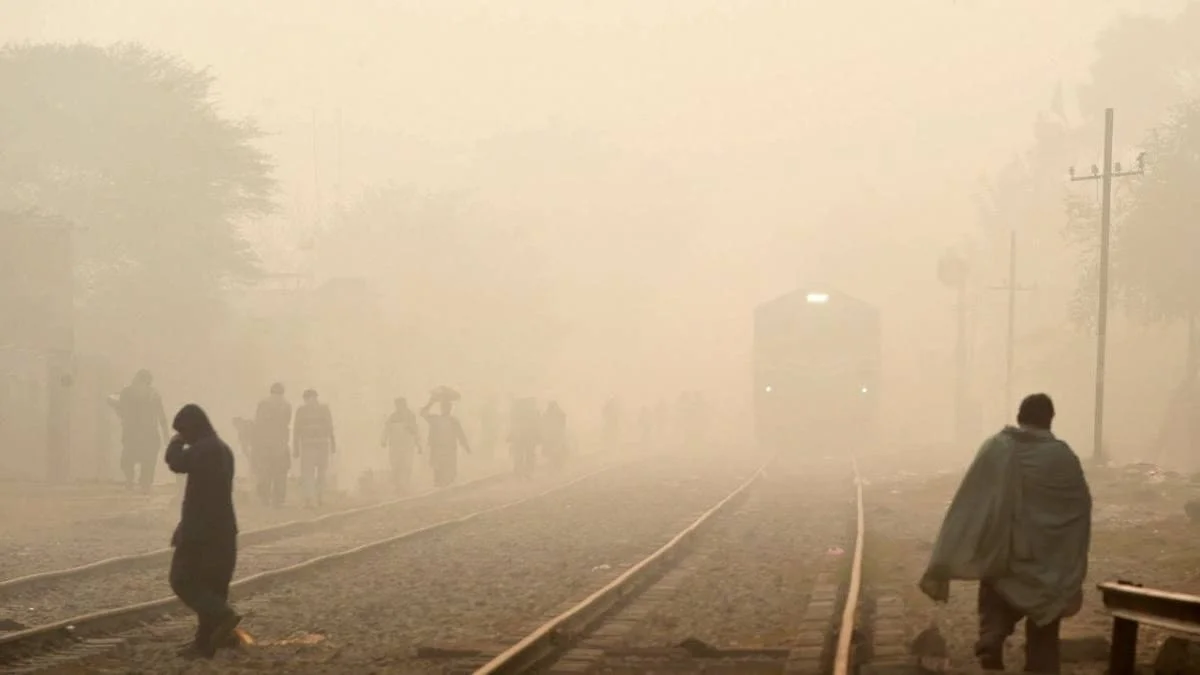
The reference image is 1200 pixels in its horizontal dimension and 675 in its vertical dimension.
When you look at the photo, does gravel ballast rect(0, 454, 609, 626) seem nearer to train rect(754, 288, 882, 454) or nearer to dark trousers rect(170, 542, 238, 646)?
dark trousers rect(170, 542, 238, 646)

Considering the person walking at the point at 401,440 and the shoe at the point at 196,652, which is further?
the person walking at the point at 401,440

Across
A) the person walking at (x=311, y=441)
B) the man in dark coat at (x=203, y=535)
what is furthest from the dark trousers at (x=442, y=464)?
the man in dark coat at (x=203, y=535)

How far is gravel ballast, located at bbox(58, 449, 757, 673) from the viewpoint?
10.3m

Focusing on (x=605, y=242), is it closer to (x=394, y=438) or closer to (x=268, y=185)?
(x=268, y=185)

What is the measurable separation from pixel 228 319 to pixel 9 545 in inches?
1005

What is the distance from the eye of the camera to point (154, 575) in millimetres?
15242

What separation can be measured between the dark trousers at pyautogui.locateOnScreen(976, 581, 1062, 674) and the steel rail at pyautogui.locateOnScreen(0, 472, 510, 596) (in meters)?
8.70

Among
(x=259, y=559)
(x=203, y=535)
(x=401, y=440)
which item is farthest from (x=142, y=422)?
(x=203, y=535)

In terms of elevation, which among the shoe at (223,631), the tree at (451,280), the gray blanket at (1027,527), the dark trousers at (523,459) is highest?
the tree at (451,280)

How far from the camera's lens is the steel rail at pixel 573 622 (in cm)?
949

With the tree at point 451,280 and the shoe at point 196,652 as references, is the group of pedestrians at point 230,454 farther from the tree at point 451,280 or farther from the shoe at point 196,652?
the tree at point 451,280

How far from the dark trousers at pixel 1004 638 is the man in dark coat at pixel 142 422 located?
18.6 meters

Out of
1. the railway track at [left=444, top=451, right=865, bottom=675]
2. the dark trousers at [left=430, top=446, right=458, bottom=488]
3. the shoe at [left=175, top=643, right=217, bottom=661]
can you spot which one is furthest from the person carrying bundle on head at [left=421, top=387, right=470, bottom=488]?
the shoe at [left=175, top=643, right=217, bottom=661]

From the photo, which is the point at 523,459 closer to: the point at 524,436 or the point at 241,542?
the point at 524,436
